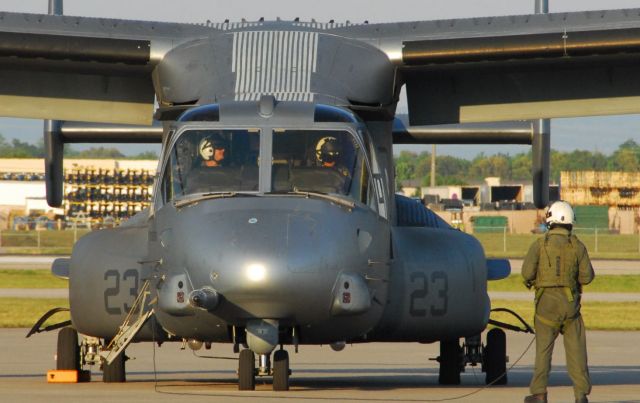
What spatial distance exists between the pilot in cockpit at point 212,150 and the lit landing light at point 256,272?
2052 mm

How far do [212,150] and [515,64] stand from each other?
436 cm

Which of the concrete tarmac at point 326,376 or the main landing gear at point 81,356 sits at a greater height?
the main landing gear at point 81,356

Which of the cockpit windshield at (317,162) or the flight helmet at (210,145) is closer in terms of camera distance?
the cockpit windshield at (317,162)

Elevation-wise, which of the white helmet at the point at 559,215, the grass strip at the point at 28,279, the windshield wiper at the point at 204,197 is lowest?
the grass strip at the point at 28,279

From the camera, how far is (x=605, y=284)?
→ 2002 inches

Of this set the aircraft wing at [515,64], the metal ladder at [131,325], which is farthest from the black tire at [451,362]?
the metal ladder at [131,325]

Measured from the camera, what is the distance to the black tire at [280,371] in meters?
13.3

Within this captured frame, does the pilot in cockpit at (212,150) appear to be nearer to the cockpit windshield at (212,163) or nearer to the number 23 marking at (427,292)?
the cockpit windshield at (212,163)

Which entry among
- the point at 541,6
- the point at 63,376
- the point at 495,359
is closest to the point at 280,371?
the point at 63,376

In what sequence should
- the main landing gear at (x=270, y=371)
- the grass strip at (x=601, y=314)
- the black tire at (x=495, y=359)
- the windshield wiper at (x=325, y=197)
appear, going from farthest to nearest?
the grass strip at (x=601, y=314), the black tire at (x=495, y=359), the main landing gear at (x=270, y=371), the windshield wiper at (x=325, y=197)

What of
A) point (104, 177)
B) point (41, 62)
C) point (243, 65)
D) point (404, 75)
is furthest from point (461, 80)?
point (104, 177)

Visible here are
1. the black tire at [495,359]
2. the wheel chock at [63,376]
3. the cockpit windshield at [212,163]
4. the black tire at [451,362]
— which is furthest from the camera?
the black tire at [451,362]

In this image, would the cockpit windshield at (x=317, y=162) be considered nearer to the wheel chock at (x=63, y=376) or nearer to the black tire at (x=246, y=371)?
the black tire at (x=246, y=371)

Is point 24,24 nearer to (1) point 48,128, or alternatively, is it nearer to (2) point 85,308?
(1) point 48,128
